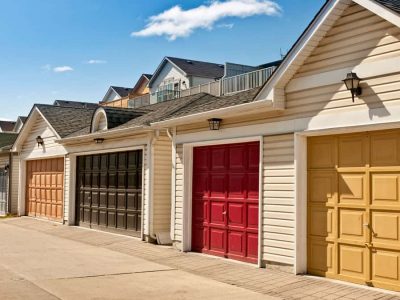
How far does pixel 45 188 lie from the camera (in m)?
20.4

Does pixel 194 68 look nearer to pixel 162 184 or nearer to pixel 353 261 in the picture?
pixel 162 184

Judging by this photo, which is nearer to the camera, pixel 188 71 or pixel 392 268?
pixel 392 268

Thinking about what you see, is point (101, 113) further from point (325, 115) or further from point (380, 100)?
point (380, 100)

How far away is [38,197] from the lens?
21.1 meters

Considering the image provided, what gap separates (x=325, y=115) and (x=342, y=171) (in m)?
0.97

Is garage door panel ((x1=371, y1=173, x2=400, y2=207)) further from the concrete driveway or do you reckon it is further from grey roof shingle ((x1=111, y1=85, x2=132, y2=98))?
grey roof shingle ((x1=111, y1=85, x2=132, y2=98))

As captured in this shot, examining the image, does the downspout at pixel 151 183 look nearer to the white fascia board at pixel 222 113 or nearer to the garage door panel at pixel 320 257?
the white fascia board at pixel 222 113

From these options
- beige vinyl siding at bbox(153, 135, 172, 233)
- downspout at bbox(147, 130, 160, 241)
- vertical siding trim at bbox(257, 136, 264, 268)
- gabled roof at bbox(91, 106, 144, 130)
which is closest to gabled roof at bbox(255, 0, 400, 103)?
vertical siding trim at bbox(257, 136, 264, 268)

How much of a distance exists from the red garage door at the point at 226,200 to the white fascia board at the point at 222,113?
74 cm

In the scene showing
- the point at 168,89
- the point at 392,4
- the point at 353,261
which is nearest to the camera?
the point at 392,4

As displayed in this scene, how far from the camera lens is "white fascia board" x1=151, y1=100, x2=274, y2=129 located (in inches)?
373

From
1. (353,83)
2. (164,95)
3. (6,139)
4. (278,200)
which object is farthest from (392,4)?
(164,95)

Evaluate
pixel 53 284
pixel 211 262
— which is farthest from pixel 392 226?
pixel 53 284

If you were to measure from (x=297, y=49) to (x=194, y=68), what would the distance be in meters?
35.1
